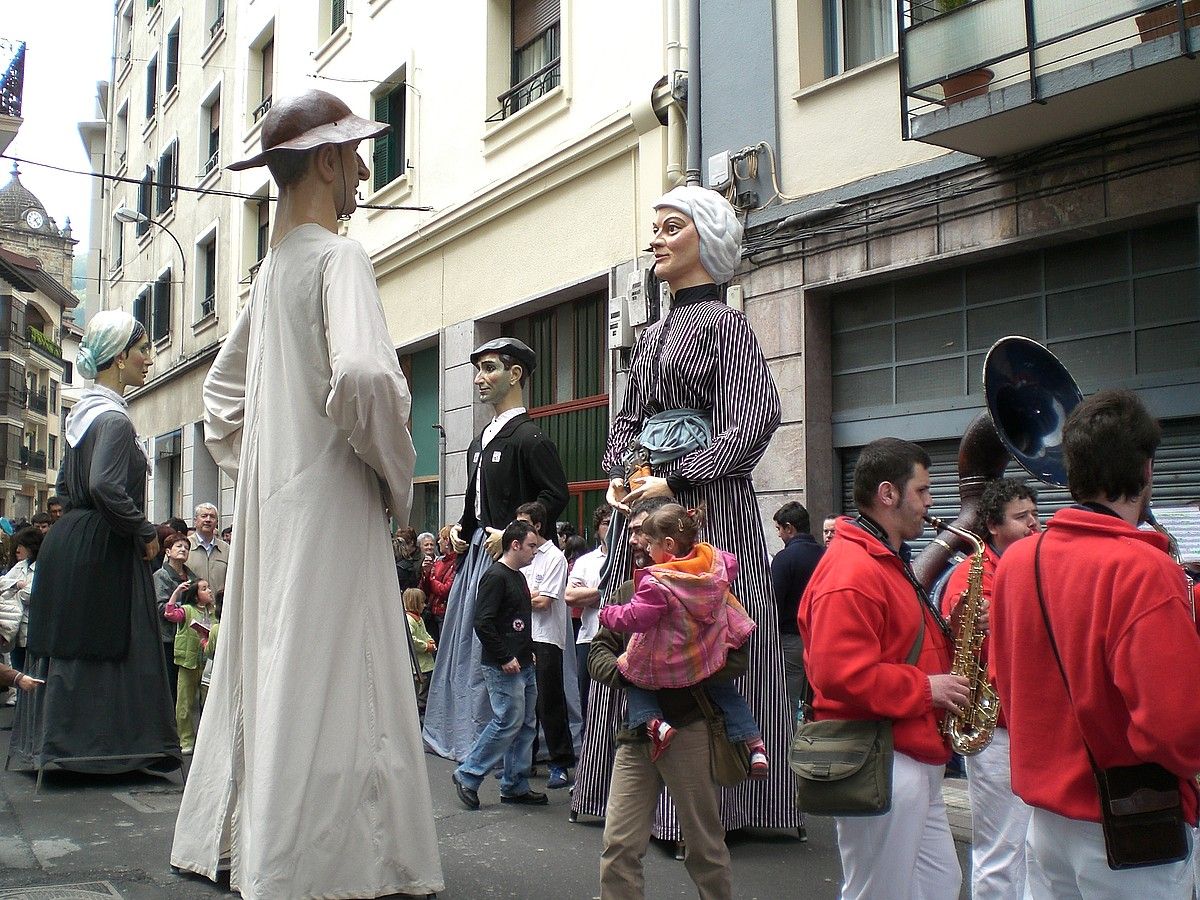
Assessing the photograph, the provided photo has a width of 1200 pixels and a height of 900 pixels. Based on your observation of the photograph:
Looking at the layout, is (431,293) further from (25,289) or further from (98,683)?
(25,289)

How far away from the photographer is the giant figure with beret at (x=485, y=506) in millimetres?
6551

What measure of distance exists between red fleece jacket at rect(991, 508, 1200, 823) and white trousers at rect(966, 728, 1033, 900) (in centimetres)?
127

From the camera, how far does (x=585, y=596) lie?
22.2 ft

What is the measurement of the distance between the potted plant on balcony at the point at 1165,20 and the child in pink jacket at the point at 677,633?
522 cm

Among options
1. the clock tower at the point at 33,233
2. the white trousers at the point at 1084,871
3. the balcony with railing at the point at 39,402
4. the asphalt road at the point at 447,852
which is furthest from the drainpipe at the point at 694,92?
the clock tower at the point at 33,233

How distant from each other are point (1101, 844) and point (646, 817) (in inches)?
60.0

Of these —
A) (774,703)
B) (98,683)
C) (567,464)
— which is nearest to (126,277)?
(567,464)

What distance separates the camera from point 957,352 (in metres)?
9.26

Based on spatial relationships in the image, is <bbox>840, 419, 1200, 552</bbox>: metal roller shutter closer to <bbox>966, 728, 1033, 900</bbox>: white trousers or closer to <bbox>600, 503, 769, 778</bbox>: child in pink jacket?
<bbox>966, 728, 1033, 900</bbox>: white trousers

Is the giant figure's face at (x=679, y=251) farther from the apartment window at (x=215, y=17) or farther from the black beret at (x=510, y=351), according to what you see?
the apartment window at (x=215, y=17)

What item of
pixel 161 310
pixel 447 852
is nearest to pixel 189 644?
pixel 447 852

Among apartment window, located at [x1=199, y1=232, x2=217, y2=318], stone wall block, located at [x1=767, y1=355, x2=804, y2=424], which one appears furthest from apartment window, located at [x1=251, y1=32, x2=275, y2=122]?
stone wall block, located at [x1=767, y1=355, x2=804, y2=424]

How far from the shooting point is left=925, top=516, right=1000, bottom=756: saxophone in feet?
10.9

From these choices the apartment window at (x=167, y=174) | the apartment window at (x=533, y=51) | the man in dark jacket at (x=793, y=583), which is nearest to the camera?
the man in dark jacket at (x=793, y=583)
